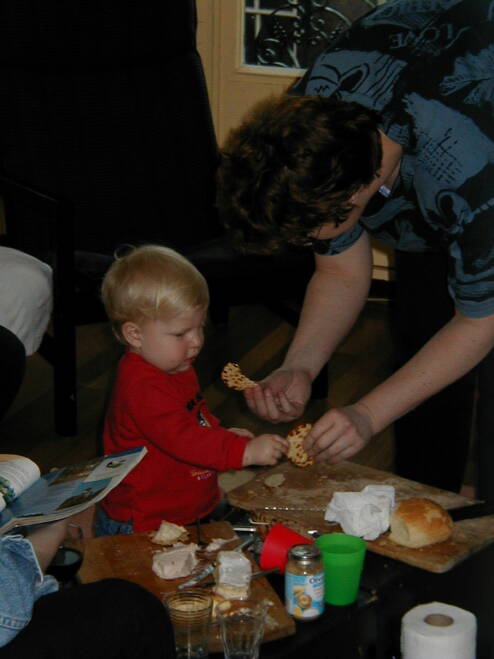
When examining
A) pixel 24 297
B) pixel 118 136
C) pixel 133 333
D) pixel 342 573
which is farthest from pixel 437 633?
pixel 118 136

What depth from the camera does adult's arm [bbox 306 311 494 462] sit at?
1708 mm

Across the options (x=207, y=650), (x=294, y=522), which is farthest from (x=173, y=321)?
(x=207, y=650)

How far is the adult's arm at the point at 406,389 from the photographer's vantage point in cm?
171

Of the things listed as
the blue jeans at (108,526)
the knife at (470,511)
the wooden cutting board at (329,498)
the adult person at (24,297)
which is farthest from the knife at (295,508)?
the adult person at (24,297)

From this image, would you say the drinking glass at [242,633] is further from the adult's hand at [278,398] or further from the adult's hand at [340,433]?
the adult's hand at [278,398]

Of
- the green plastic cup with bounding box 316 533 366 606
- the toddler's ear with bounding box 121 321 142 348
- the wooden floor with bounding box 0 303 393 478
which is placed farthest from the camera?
the wooden floor with bounding box 0 303 393 478

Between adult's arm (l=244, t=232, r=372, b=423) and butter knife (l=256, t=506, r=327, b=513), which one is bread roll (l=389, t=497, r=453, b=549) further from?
adult's arm (l=244, t=232, r=372, b=423)

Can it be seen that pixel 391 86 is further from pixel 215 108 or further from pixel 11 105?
pixel 215 108

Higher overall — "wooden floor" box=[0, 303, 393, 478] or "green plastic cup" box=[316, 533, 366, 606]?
"green plastic cup" box=[316, 533, 366, 606]

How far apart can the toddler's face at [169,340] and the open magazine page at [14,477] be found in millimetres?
469

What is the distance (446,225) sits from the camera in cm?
170

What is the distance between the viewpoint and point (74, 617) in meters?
1.31

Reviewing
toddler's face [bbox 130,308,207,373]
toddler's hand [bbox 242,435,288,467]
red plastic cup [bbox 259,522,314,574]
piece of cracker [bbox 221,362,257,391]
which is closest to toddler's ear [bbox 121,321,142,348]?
toddler's face [bbox 130,308,207,373]

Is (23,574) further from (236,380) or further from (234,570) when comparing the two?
(236,380)
